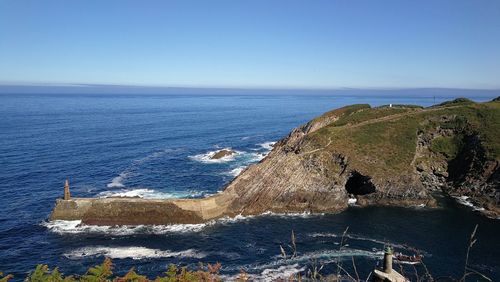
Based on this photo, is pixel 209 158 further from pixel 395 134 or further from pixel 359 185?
pixel 395 134

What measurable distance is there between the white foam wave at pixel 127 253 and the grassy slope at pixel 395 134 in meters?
35.4

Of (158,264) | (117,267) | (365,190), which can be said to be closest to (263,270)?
(158,264)

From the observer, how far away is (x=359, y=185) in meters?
70.3

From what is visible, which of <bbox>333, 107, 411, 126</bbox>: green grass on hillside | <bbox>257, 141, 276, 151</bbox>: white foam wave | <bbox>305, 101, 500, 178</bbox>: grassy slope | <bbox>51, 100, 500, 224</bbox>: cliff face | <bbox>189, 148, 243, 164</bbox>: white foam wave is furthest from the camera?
<bbox>257, 141, 276, 151</bbox>: white foam wave

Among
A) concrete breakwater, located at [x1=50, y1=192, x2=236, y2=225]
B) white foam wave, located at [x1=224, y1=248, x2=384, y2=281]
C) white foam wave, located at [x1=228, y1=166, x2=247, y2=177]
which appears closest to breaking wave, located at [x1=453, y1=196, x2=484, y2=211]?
white foam wave, located at [x1=224, y1=248, x2=384, y2=281]

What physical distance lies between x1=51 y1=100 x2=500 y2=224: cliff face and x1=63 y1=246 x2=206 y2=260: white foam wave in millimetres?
8767

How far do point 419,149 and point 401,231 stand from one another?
30867mm

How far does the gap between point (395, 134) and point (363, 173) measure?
1722 centimetres

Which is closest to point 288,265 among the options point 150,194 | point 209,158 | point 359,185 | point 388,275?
point 150,194

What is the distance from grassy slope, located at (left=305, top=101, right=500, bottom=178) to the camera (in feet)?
233

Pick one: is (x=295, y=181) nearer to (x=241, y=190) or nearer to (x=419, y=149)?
(x=241, y=190)

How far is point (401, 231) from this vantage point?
52.8 meters

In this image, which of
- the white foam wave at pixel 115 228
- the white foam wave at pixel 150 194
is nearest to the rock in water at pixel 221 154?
the white foam wave at pixel 150 194

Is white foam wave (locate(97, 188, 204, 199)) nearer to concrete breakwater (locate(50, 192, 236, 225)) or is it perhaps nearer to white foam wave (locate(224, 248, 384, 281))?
concrete breakwater (locate(50, 192, 236, 225))
